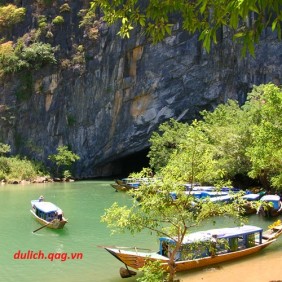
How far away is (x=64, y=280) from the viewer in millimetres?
9352

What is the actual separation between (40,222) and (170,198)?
930 centimetres

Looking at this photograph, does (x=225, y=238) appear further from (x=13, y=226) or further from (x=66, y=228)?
(x=13, y=226)

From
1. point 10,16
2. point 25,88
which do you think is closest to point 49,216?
point 25,88

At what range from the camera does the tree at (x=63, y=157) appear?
123 feet

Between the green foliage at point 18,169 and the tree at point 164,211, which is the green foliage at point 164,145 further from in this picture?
the tree at point 164,211

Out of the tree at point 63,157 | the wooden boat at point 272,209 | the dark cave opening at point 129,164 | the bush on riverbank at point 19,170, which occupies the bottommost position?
the dark cave opening at point 129,164

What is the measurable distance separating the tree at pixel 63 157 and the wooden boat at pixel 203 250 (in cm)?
2767

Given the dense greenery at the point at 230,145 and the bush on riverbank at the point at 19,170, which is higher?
the dense greenery at the point at 230,145

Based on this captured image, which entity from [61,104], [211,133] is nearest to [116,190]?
[211,133]

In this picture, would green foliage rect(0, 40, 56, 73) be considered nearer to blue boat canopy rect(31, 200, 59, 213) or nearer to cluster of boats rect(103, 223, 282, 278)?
blue boat canopy rect(31, 200, 59, 213)

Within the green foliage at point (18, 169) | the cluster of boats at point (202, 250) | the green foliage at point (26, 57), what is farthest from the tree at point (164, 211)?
the green foliage at point (26, 57)

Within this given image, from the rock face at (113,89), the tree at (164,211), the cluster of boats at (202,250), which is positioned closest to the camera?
the tree at (164,211)

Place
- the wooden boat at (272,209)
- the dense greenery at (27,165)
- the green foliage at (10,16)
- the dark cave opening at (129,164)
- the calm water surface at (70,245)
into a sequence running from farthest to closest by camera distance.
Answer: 1. the dark cave opening at (129,164)
2. the green foliage at (10,16)
3. the dense greenery at (27,165)
4. the wooden boat at (272,209)
5. the calm water surface at (70,245)

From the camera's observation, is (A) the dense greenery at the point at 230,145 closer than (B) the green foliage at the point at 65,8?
Yes
